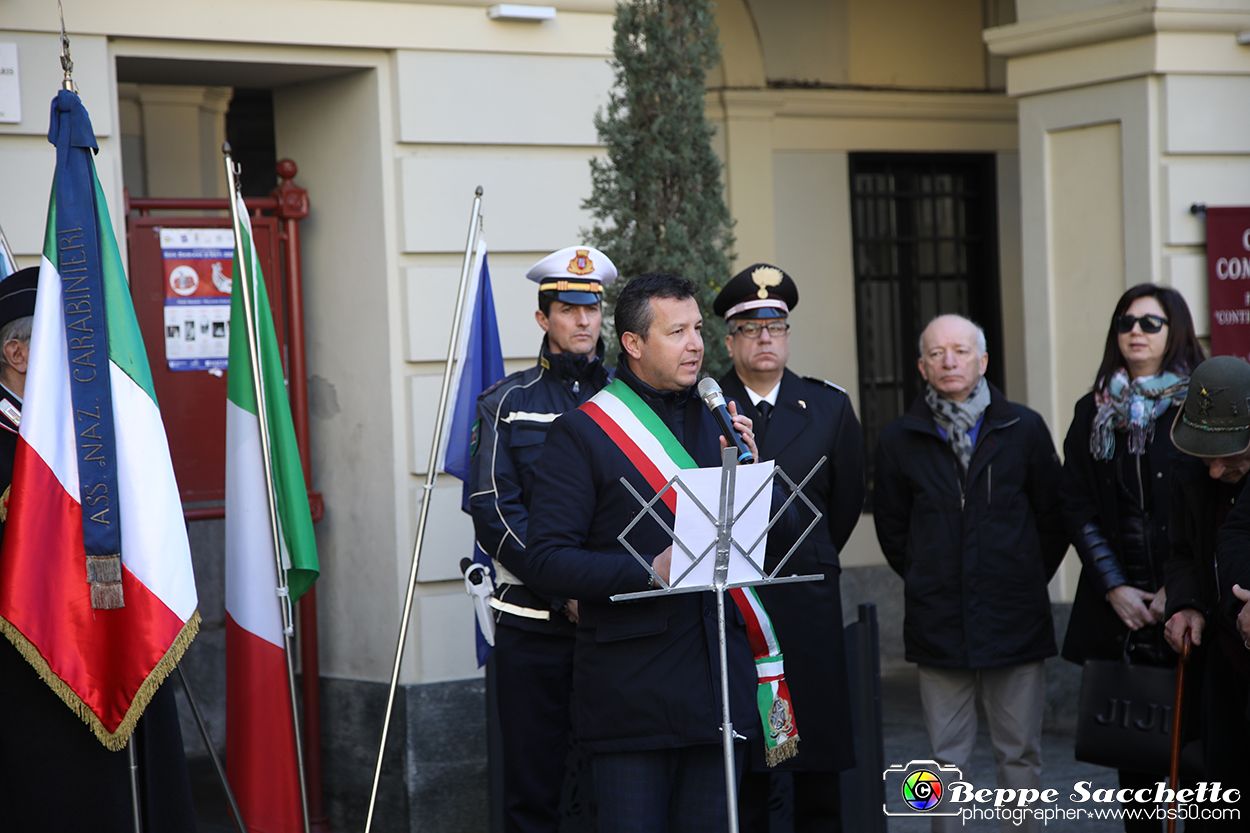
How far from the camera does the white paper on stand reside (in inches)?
121

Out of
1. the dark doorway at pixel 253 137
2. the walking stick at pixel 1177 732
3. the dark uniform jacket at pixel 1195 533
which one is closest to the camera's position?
the dark uniform jacket at pixel 1195 533

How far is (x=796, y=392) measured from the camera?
463cm

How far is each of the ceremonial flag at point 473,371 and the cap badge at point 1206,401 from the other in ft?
7.57

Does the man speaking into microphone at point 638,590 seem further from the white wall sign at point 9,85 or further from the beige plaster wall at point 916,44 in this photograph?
the beige plaster wall at point 916,44

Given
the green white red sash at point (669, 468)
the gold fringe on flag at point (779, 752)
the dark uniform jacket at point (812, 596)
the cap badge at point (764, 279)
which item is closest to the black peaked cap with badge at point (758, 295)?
the cap badge at point (764, 279)

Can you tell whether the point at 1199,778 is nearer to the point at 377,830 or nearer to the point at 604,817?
the point at 604,817

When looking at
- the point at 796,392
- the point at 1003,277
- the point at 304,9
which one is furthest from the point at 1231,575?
the point at 1003,277

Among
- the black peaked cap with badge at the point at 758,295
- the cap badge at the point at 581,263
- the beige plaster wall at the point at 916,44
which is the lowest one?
the black peaked cap with badge at the point at 758,295

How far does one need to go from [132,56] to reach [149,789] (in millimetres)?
2726

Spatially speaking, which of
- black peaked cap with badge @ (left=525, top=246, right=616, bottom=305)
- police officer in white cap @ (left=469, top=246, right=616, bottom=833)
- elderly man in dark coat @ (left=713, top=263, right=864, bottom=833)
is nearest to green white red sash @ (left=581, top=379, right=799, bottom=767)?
elderly man in dark coat @ (left=713, top=263, right=864, bottom=833)

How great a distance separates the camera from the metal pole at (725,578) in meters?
3.05

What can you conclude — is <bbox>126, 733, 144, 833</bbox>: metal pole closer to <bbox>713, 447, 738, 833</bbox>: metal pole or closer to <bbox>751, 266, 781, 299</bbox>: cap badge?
<bbox>713, 447, 738, 833</bbox>: metal pole

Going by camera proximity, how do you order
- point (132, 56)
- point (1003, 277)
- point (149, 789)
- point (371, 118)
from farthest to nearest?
point (1003, 277), point (371, 118), point (132, 56), point (149, 789)

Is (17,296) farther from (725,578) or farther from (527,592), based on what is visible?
(725,578)
